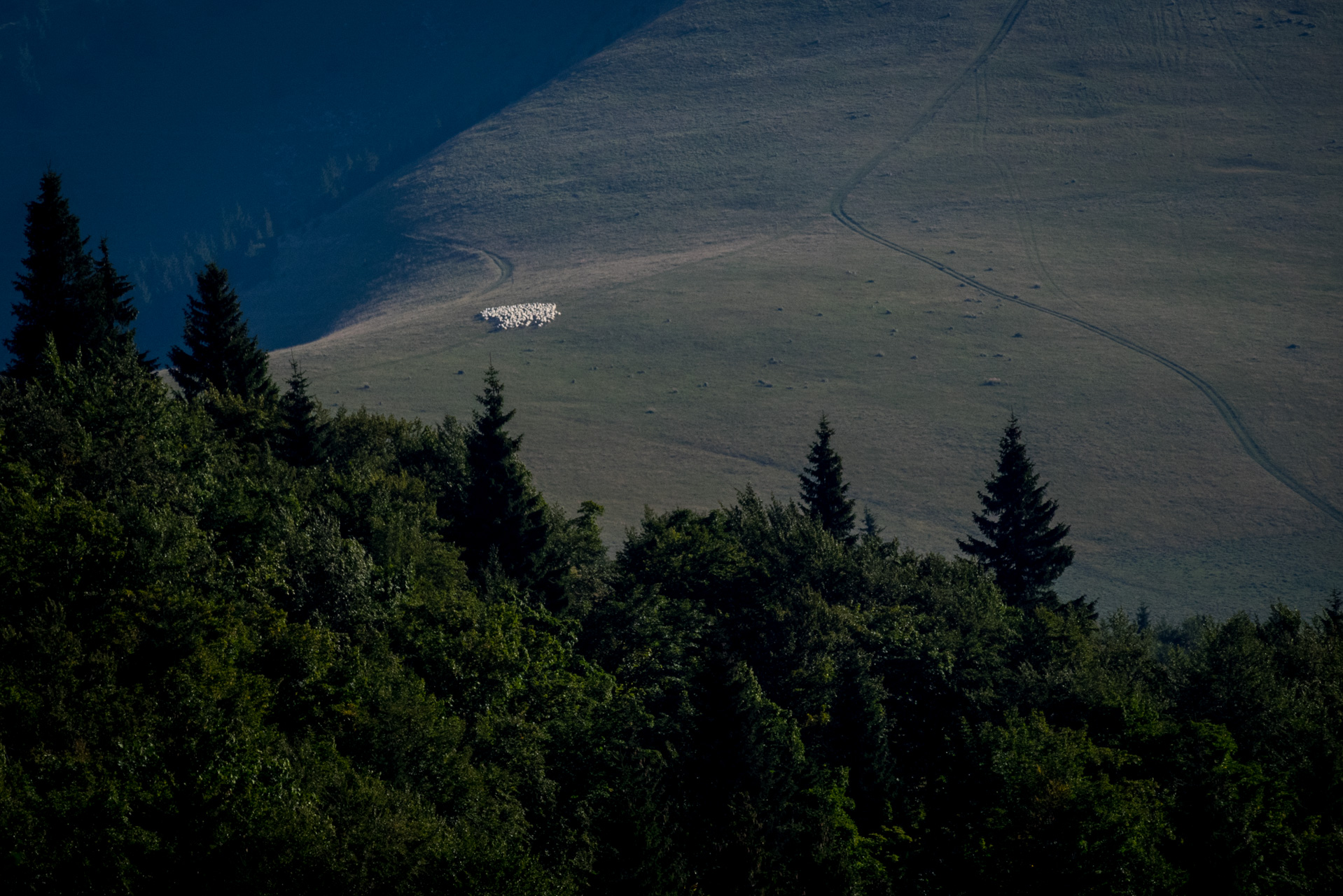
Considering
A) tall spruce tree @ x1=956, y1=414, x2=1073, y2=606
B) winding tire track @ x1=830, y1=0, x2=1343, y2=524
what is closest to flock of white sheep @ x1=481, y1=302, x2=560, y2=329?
winding tire track @ x1=830, y1=0, x2=1343, y2=524

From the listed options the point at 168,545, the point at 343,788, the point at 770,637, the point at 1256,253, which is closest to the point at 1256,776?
the point at 770,637

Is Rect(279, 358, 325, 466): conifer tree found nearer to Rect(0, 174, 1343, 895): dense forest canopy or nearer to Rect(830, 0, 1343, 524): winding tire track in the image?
Rect(0, 174, 1343, 895): dense forest canopy

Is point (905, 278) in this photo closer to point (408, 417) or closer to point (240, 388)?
point (408, 417)

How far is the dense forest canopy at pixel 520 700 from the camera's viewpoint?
21.5 metres

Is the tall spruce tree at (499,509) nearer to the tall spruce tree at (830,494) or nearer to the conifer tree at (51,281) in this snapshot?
the conifer tree at (51,281)

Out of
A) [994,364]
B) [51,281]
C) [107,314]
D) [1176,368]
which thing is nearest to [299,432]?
[107,314]

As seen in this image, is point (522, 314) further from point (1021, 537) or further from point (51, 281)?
point (51, 281)

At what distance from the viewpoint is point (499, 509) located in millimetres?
41656

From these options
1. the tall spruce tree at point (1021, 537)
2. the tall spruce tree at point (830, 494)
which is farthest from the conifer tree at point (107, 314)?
the tall spruce tree at point (1021, 537)

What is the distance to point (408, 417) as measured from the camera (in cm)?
13662

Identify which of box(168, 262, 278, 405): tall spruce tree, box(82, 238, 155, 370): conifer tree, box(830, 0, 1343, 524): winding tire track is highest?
box(82, 238, 155, 370): conifer tree

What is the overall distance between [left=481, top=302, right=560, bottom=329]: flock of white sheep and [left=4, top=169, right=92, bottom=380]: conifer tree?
129m

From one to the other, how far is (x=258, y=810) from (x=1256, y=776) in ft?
77.2

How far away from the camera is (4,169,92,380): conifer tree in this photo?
1646 inches
